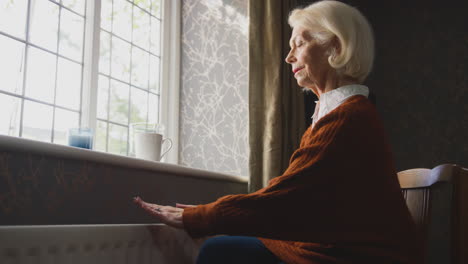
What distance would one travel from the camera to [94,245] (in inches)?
46.5

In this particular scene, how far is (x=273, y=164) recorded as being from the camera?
216 cm

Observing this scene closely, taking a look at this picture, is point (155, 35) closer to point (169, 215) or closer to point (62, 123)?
point (62, 123)

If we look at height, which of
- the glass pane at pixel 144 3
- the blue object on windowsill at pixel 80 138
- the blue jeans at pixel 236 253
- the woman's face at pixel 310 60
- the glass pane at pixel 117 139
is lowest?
the blue jeans at pixel 236 253

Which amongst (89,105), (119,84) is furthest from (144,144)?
(119,84)

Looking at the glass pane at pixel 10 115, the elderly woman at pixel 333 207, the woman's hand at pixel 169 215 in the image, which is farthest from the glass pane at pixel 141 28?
the elderly woman at pixel 333 207

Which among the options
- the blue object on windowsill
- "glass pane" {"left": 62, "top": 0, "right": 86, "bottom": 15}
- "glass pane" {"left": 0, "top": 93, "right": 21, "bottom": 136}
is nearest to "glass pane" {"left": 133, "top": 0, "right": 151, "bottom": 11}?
"glass pane" {"left": 62, "top": 0, "right": 86, "bottom": 15}

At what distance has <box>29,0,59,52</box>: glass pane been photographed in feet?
5.70

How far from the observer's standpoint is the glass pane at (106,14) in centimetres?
207

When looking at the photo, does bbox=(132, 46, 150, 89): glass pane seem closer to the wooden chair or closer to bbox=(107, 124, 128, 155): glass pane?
bbox=(107, 124, 128, 155): glass pane

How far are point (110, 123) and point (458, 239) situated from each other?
150 centimetres

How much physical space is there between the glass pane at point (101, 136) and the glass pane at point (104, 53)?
0.24m

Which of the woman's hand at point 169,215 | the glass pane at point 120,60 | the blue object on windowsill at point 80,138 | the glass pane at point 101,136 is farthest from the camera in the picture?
the glass pane at point 120,60

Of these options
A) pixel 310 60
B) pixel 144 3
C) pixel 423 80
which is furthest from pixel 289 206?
pixel 423 80

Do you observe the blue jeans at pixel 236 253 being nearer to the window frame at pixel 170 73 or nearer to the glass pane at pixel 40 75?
the glass pane at pixel 40 75
